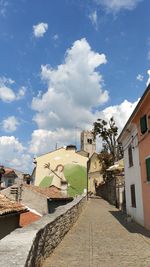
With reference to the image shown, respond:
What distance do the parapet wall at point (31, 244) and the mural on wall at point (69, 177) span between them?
116 feet

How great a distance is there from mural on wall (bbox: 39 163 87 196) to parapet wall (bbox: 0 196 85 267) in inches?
1391

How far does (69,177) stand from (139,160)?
31.7 m

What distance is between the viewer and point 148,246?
375 inches

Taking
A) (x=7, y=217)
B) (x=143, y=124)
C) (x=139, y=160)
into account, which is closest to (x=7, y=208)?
(x=7, y=217)

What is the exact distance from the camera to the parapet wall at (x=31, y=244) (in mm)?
4221

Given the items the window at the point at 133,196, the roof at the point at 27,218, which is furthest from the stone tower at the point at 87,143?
the window at the point at 133,196

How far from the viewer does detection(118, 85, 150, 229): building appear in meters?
12.9

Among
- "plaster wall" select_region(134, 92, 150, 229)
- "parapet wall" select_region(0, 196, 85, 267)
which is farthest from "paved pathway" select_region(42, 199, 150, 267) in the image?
"plaster wall" select_region(134, 92, 150, 229)

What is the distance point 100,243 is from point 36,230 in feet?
14.5

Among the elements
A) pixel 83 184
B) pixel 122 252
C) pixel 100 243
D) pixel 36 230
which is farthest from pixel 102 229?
pixel 83 184

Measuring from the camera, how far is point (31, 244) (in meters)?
5.12

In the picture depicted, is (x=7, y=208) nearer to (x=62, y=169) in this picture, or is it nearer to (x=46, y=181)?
(x=62, y=169)

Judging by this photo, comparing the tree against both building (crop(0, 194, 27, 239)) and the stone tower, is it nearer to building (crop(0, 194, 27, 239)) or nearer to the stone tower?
building (crop(0, 194, 27, 239))

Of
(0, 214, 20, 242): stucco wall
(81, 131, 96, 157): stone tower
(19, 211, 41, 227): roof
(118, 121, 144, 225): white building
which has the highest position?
(81, 131, 96, 157): stone tower
